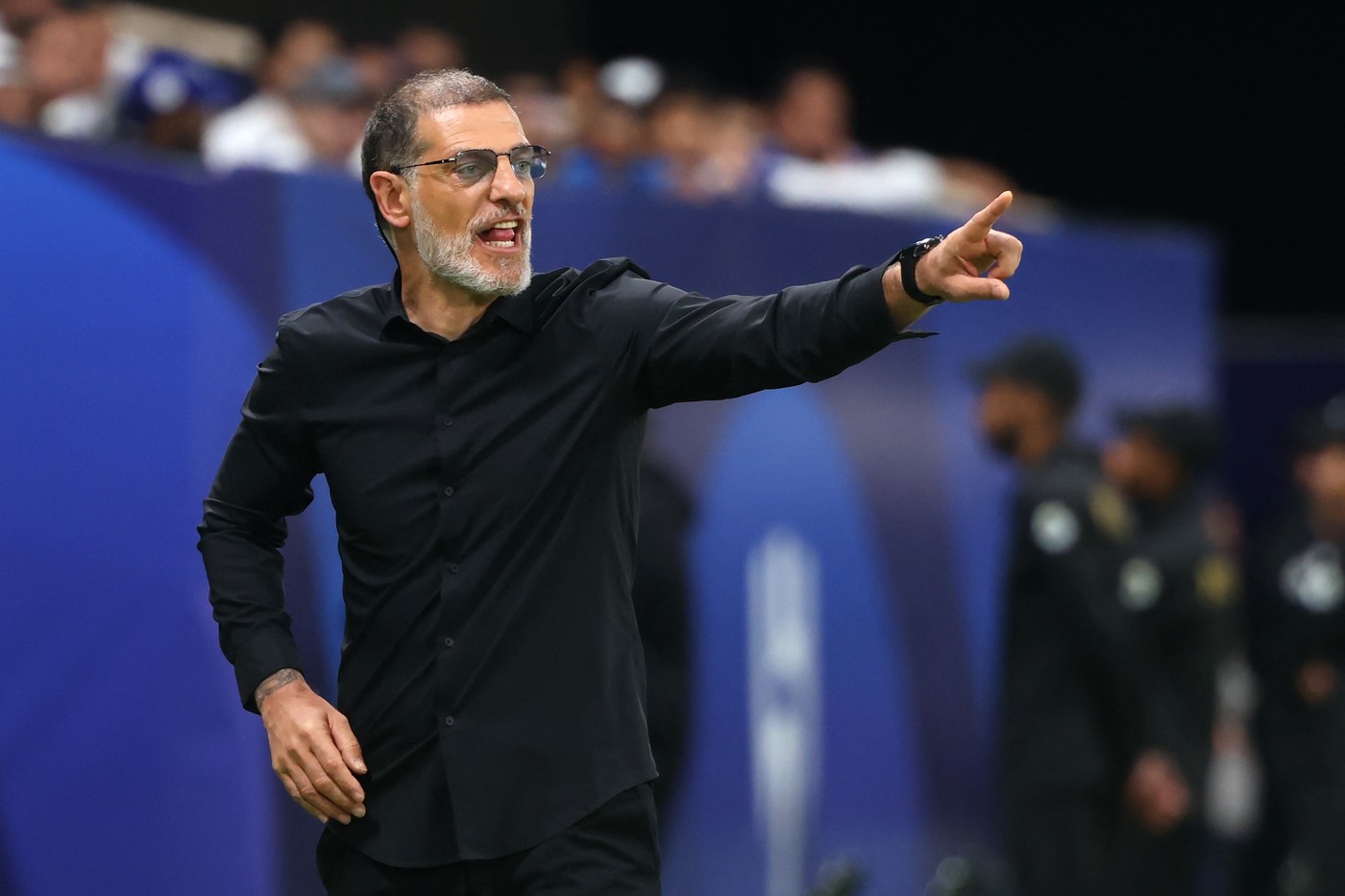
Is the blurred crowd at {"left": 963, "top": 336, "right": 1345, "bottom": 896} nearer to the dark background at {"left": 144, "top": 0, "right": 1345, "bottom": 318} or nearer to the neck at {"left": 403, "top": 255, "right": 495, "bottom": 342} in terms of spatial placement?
the neck at {"left": 403, "top": 255, "right": 495, "bottom": 342}

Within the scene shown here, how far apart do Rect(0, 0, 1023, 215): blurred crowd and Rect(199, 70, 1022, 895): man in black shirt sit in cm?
251

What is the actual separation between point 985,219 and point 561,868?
128 centimetres

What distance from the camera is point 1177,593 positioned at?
8.93 metres

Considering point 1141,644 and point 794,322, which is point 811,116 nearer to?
point 1141,644

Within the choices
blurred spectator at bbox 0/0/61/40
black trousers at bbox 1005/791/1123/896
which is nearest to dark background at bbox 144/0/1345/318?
blurred spectator at bbox 0/0/61/40

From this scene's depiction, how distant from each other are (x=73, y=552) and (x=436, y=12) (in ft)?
28.2

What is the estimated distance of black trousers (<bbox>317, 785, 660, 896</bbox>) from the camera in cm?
344

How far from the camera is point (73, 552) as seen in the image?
5.66 metres

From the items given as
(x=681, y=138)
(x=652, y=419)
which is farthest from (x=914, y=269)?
(x=681, y=138)

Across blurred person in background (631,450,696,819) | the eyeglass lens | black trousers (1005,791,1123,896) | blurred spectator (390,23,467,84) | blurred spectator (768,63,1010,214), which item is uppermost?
blurred spectator (390,23,467,84)

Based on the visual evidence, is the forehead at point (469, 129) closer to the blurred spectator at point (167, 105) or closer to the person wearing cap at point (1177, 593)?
the blurred spectator at point (167, 105)

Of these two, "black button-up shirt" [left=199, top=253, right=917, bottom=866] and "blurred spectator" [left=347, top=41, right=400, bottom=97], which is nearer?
"black button-up shirt" [left=199, top=253, right=917, bottom=866]

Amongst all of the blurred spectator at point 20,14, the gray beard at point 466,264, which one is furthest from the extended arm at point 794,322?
the blurred spectator at point 20,14

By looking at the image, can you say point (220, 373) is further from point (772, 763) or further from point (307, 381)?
point (772, 763)
